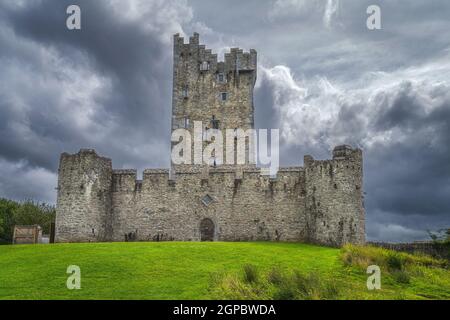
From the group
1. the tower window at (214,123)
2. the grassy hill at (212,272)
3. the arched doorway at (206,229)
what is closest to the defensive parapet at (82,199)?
the grassy hill at (212,272)

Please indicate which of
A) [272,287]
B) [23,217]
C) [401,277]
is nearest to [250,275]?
[272,287]

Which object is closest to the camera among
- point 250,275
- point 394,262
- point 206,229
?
point 250,275

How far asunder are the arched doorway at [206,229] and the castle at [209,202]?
0.23 ft

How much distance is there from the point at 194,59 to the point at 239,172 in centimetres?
1588

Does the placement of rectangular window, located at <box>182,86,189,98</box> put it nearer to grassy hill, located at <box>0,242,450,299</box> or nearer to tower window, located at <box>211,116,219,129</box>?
tower window, located at <box>211,116,219,129</box>

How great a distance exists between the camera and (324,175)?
37938mm

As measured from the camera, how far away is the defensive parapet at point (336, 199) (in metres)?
36.8

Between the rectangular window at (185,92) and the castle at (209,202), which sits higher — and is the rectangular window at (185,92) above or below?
above

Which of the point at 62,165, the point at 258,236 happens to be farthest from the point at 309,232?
the point at 62,165

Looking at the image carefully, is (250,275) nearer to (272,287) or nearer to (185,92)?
(272,287)

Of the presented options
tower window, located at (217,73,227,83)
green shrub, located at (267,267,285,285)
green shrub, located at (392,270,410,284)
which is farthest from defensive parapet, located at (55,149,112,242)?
green shrub, located at (392,270,410,284)

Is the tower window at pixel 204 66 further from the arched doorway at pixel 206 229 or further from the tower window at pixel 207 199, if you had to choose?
the arched doorway at pixel 206 229

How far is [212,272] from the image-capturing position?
2283 centimetres

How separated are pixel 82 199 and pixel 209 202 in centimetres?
875
